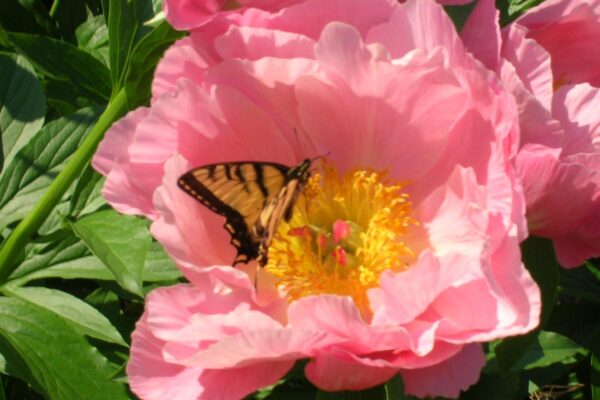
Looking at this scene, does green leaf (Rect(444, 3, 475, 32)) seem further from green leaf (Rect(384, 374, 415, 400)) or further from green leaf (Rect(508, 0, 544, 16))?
green leaf (Rect(384, 374, 415, 400))

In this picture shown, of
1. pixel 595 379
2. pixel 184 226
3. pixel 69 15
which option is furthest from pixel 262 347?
pixel 69 15

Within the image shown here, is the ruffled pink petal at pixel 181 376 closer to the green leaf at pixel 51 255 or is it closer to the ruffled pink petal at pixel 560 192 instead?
the ruffled pink petal at pixel 560 192

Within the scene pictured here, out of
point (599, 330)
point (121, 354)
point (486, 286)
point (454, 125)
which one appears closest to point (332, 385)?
point (486, 286)

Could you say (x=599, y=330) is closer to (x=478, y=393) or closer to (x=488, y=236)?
(x=478, y=393)

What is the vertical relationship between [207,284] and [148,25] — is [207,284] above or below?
below

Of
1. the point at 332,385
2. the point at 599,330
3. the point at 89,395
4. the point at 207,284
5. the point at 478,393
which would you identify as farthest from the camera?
the point at 599,330
